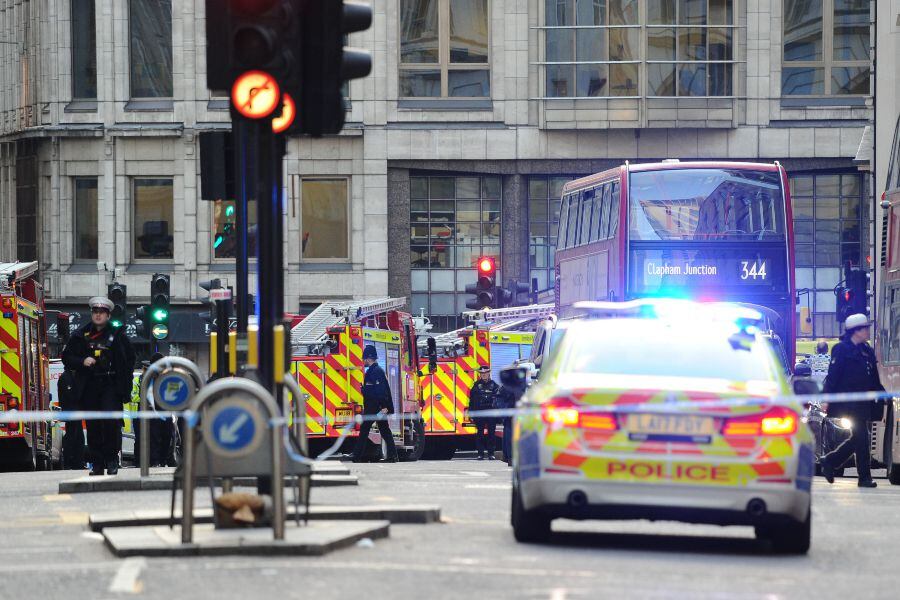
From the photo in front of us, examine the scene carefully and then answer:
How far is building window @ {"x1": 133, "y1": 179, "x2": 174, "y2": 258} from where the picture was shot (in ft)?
157

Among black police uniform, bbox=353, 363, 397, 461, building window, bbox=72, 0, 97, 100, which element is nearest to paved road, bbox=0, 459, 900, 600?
black police uniform, bbox=353, 363, 397, 461

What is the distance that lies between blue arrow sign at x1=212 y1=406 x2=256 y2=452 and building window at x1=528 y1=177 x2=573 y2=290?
37.6 meters

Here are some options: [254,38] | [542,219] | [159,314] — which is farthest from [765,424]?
[542,219]

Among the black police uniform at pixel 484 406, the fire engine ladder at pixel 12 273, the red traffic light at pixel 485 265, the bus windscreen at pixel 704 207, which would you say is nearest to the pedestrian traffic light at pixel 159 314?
the fire engine ladder at pixel 12 273

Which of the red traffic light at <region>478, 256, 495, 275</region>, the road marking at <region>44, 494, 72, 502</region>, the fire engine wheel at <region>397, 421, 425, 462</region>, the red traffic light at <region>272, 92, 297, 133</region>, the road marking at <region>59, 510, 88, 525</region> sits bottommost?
the fire engine wheel at <region>397, 421, 425, 462</region>

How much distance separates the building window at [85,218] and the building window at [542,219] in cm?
1022

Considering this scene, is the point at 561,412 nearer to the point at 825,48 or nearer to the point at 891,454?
the point at 891,454

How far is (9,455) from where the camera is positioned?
88.5ft

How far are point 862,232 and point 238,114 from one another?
38042 millimetres

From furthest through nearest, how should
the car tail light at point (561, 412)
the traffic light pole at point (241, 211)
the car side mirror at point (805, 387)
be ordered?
the traffic light pole at point (241, 211) < the car side mirror at point (805, 387) < the car tail light at point (561, 412)

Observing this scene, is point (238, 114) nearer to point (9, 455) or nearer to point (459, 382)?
point (9, 455)

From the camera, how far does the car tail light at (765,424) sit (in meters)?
11.0

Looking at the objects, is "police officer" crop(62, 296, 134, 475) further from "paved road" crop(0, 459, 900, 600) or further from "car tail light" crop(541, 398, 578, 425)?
"car tail light" crop(541, 398, 578, 425)

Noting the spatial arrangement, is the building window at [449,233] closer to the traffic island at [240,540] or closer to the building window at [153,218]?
the building window at [153,218]
